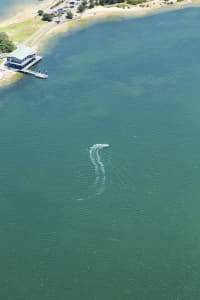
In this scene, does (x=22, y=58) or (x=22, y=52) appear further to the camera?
(x=22, y=52)

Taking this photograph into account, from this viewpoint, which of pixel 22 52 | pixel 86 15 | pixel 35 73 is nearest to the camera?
pixel 35 73

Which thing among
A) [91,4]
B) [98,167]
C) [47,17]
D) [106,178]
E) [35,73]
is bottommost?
[106,178]

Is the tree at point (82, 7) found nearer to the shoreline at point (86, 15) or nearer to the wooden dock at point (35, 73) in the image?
the shoreline at point (86, 15)

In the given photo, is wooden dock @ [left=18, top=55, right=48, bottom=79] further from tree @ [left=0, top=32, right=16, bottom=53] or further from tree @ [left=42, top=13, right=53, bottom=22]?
tree @ [left=42, top=13, right=53, bottom=22]

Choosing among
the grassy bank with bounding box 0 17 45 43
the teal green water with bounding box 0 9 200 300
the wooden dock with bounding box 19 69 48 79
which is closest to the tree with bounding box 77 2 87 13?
the grassy bank with bounding box 0 17 45 43

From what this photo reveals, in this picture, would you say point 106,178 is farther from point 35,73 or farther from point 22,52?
point 22,52

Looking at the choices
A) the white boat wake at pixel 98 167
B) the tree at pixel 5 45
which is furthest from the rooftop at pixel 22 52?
the white boat wake at pixel 98 167

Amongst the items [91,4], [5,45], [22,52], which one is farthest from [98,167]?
[91,4]
